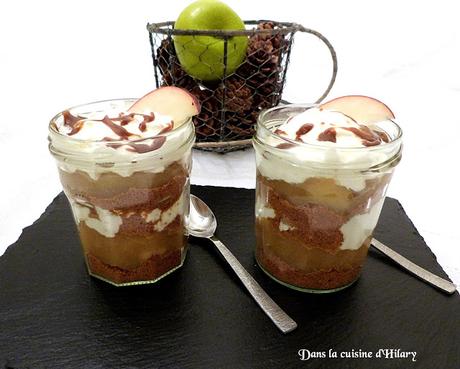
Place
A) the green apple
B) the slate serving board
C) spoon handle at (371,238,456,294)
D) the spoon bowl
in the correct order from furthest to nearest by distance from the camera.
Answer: the green apple < the spoon bowl < spoon handle at (371,238,456,294) < the slate serving board

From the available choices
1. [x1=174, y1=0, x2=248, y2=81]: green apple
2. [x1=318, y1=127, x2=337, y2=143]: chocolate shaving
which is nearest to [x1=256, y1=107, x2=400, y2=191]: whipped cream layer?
[x1=318, y1=127, x2=337, y2=143]: chocolate shaving

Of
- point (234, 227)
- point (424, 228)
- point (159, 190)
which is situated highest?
point (159, 190)

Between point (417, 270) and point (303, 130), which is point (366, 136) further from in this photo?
point (417, 270)

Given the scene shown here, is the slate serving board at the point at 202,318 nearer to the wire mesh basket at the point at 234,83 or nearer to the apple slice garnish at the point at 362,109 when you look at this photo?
the apple slice garnish at the point at 362,109

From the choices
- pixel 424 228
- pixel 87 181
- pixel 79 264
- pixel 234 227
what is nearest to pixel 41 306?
pixel 79 264

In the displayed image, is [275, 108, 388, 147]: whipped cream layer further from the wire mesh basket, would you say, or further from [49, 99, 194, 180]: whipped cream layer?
the wire mesh basket

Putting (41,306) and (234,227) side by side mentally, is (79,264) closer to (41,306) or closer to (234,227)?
(41,306)
